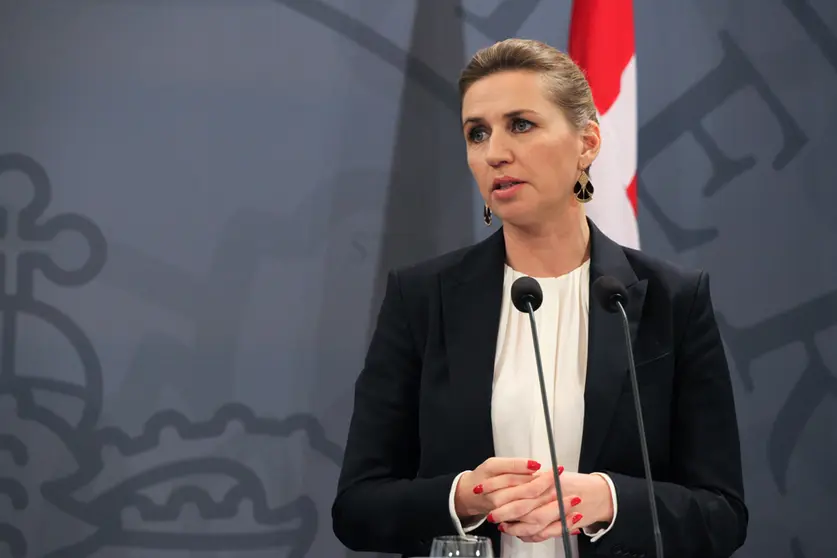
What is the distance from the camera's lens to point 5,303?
2588 millimetres

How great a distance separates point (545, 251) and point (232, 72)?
1.17 metres

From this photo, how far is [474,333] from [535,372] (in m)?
0.13

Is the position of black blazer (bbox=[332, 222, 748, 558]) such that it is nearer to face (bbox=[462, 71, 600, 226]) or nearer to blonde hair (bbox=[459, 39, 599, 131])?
face (bbox=[462, 71, 600, 226])

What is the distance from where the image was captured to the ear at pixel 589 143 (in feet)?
6.28

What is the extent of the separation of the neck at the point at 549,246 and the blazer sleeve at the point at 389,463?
24cm

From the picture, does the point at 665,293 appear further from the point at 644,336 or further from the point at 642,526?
the point at 642,526

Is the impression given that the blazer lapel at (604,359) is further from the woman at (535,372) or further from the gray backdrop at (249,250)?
the gray backdrop at (249,250)

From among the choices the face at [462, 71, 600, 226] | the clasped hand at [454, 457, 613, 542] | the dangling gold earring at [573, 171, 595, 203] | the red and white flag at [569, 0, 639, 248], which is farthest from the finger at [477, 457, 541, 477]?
the red and white flag at [569, 0, 639, 248]

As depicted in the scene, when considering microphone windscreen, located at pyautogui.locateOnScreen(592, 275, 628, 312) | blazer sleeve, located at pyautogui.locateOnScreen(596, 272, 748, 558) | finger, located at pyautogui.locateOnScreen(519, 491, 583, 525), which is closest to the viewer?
microphone windscreen, located at pyautogui.locateOnScreen(592, 275, 628, 312)

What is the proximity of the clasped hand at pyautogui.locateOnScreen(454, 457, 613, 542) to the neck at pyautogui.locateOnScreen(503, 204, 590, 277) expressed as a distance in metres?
0.48

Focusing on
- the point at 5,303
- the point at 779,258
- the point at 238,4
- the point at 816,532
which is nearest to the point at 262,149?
the point at 238,4

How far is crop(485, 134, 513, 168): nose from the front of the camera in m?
1.80

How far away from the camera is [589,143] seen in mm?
1930

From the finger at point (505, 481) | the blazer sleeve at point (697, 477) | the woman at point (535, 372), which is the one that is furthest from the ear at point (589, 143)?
the finger at point (505, 481)
